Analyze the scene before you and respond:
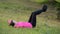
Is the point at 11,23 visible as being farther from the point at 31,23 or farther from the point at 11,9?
the point at 11,9

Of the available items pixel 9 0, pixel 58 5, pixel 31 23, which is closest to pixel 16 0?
pixel 9 0

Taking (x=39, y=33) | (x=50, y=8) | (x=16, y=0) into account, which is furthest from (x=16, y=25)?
(x=16, y=0)

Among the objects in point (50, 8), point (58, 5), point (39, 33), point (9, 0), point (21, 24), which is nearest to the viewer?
point (39, 33)

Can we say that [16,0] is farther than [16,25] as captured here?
Yes

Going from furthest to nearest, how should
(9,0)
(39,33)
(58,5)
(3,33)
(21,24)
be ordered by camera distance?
1. (9,0)
2. (58,5)
3. (21,24)
4. (39,33)
5. (3,33)

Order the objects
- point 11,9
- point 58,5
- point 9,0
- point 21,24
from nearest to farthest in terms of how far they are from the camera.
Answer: point 21,24, point 58,5, point 11,9, point 9,0

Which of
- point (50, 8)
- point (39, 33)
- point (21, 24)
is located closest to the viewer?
point (39, 33)

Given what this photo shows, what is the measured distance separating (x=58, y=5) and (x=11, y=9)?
3.76 m

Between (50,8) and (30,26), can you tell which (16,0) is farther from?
(30,26)

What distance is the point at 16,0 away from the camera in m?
20.1

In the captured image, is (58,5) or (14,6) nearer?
(58,5)

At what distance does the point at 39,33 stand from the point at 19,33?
2.34ft

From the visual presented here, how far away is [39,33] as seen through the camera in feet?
27.1

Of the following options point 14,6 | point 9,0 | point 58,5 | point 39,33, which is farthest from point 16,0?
point 39,33
